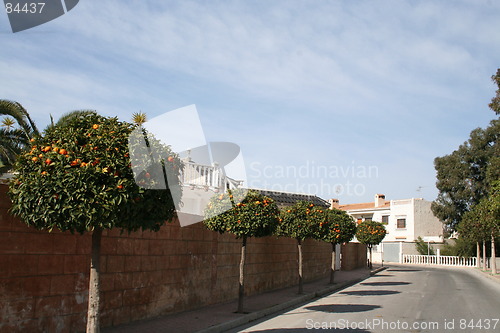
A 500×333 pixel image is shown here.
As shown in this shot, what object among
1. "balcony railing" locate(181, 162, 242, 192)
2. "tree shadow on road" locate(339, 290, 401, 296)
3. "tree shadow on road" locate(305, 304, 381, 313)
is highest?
"balcony railing" locate(181, 162, 242, 192)

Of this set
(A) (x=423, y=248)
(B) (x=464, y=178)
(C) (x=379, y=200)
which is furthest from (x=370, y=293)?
(C) (x=379, y=200)

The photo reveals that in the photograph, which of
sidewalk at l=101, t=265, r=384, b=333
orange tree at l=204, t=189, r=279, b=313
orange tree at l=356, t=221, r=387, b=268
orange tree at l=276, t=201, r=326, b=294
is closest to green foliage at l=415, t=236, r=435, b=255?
orange tree at l=356, t=221, r=387, b=268

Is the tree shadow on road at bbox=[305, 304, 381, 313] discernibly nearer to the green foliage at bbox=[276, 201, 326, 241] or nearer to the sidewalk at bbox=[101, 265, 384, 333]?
the sidewalk at bbox=[101, 265, 384, 333]

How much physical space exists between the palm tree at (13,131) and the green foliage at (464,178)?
41.3 m

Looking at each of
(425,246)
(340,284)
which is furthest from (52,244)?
(425,246)

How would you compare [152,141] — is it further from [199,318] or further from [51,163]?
[199,318]

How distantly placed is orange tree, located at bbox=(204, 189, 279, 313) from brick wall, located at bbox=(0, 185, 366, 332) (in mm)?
832

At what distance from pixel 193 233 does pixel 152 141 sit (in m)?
5.72

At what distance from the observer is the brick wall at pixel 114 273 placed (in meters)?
7.18

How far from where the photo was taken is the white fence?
45.7m

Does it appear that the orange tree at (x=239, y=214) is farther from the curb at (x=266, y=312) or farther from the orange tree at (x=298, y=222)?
the orange tree at (x=298, y=222)

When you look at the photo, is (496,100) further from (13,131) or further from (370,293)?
(13,131)

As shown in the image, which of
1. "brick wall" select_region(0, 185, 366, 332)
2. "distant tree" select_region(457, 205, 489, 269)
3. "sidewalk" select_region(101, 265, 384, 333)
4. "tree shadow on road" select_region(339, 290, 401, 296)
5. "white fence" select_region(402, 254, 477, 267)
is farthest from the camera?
"white fence" select_region(402, 254, 477, 267)

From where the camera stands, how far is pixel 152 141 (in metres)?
6.83
